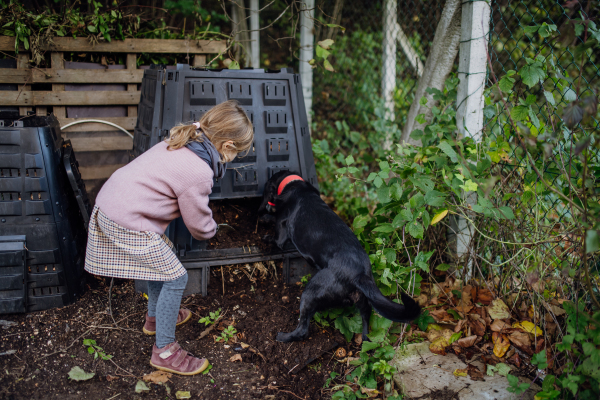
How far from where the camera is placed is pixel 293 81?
9.60ft

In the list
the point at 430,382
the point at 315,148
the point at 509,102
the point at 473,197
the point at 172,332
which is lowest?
the point at 430,382

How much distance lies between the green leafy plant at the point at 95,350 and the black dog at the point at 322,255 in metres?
0.99

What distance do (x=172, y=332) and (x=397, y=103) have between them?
3.88m

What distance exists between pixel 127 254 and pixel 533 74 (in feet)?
7.56

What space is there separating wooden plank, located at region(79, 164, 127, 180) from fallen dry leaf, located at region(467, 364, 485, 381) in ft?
10.8

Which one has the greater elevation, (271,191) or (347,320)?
(271,191)

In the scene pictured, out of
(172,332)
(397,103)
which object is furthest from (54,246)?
(397,103)

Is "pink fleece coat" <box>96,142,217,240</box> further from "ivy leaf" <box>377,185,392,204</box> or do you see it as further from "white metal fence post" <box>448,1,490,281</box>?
"white metal fence post" <box>448,1,490,281</box>

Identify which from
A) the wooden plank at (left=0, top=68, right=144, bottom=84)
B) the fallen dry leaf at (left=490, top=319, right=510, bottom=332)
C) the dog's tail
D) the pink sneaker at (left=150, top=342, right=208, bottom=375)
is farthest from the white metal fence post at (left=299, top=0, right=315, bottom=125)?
the pink sneaker at (left=150, top=342, right=208, bottom=375)

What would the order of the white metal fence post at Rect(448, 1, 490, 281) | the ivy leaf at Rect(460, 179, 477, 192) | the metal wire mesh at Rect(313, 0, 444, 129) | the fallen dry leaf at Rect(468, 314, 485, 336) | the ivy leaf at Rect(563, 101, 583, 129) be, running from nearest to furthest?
the ivy leaf at Rect(563, 101, 583, 129) < the ivy leaf at Rect(460, 179, 477, 192) < the fallen dry leaf at Rect(468, 314, 485, 336) < the white metal fence post at Rect(448, 1, 490, 281) < the metal wire mesh at Rect(313, 0, 444, 129)

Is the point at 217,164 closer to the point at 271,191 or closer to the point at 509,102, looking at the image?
the point at 271,191

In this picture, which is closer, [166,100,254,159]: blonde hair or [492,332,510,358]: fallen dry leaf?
[166,100,254,159]: blonde hair

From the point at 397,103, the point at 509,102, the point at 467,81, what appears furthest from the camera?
the point at 397,103

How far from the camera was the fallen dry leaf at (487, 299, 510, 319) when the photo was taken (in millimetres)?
2443
